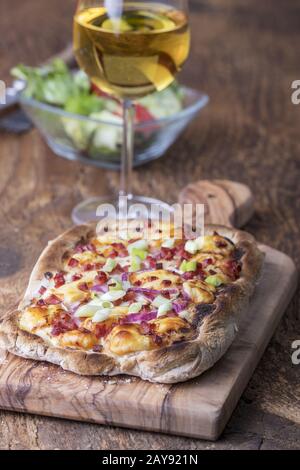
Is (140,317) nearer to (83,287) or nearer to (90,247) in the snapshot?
(83,287)

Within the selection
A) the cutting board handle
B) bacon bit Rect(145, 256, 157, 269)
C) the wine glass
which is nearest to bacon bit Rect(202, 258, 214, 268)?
bacon bit Rect(145, 256, 157, 269)

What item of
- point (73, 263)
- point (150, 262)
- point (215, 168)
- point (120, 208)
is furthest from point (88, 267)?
point (215, 168)

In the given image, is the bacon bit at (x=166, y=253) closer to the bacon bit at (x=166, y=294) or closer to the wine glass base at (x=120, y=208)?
the bacon bit at (x=166, y=294)

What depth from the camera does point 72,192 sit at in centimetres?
284

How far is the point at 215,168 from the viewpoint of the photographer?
3061 millimetres

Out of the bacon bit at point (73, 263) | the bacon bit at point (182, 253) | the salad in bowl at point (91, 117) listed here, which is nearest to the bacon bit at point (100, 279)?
the bacon bit at point (73, 263)

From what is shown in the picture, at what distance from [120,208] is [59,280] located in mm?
719

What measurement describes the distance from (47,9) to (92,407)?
3220 mm

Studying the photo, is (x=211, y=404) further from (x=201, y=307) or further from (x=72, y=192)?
(x=72, y=192)

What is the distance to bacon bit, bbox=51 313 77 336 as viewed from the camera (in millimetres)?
1805

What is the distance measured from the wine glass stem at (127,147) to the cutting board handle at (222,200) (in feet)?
0.55

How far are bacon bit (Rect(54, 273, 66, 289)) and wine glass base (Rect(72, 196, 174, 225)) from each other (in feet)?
2.00

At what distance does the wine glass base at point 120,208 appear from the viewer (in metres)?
2.66
